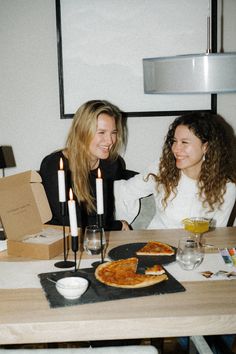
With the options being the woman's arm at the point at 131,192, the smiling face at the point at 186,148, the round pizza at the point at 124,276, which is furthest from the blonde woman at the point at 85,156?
the round pizza at the point at 124,276

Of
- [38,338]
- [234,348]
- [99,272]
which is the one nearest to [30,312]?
[38,338]

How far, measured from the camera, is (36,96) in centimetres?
321

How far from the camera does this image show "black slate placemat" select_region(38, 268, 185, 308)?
1.30m

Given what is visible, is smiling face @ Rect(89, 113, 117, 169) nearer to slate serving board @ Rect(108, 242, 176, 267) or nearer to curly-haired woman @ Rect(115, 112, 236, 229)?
curly-haired woman @ Rect(115, 112, 236, 229)

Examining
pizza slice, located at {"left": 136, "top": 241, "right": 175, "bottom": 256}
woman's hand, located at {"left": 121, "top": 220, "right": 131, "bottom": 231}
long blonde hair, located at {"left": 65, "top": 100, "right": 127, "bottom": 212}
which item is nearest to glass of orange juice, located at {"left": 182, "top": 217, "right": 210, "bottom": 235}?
pizza slice, located at {"left": 136, "top": 241, "right": 175, "bottom": 256}

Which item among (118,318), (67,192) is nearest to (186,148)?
(67,192)

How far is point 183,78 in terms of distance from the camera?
1.56 m

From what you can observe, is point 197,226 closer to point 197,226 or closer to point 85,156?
point 197,226

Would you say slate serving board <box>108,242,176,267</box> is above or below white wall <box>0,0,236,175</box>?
below

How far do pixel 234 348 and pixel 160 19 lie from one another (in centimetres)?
235

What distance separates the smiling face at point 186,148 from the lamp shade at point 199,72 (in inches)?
31.3

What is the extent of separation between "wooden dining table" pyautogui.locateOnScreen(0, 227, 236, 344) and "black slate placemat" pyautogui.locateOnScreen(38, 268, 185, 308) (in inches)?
0.7

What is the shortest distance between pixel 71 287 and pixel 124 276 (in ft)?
0.73

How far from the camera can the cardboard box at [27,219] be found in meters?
1.69
